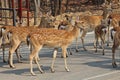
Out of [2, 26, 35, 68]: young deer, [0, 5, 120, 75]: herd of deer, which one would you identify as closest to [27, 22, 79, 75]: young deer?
[0, 5, 120, 75]: herd of deer

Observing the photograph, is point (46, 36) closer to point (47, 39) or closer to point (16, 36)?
point (47, 39)

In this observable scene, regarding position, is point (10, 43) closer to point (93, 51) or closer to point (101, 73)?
point (101, 73)

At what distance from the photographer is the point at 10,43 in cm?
1445

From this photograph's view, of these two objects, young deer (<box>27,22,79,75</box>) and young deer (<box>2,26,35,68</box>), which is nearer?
young deer (<box>27,22,79,75</box>)

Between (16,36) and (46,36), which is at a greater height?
(46,36)

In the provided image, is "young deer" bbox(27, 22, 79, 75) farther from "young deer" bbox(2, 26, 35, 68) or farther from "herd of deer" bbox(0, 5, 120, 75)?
"young deer" bbox(2, 26, 35, 68)

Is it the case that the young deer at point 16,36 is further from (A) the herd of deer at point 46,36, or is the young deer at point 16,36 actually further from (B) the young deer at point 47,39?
(B) the young deer at point 47,39

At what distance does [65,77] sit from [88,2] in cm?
3013

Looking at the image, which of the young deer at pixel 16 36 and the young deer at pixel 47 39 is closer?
the young deer at pixel 47 39

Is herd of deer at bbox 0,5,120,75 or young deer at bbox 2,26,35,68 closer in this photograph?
herd of deer at bbox 0,5,120,75

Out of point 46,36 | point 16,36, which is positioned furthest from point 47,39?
point 16,36

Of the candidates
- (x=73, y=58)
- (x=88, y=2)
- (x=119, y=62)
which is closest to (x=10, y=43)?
(x=73, y=58)

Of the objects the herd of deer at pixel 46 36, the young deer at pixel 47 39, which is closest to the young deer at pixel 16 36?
the herd of deer at pixel 46 36

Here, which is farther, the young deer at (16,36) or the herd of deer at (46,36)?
the young deer at (16,36)
